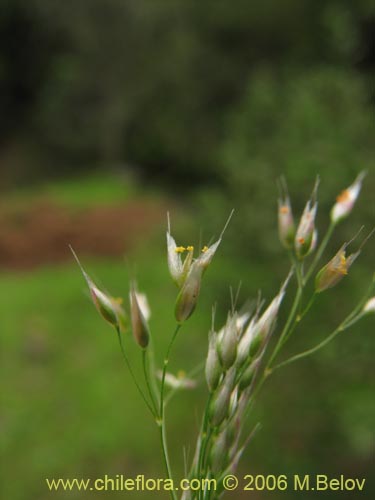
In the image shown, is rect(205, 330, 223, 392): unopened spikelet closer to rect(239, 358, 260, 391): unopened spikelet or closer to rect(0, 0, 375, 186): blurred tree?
rect(239, 358, 260, 391): unopened spikelet

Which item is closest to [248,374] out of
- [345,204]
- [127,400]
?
[345,204]

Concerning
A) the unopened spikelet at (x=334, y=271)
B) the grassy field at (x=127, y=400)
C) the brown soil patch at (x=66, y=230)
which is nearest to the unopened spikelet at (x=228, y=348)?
the unopened spikelet at (x=334, y=271)

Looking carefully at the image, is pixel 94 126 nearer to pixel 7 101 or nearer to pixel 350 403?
pixel 7 101

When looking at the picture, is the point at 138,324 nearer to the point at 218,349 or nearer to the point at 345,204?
the point at 218,349

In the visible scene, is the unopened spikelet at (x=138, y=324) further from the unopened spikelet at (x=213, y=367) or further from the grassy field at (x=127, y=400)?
the grassy field at (x=127, y=400)

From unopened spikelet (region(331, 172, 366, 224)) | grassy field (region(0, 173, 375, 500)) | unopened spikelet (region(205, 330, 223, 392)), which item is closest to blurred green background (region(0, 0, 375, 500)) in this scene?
grassy field (region(0, 173, 375, 500))

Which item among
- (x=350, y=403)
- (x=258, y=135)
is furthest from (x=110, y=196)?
(x=350, y=403)

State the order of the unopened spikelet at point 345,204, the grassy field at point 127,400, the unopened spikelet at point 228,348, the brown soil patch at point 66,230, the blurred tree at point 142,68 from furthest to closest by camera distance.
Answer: the blurred tree at point 142,68
the brown soil patch at point 66,230
the grassy field at point 127,400
the unopened spikelet at point 345,204
the unopened spikelet at point 228,348
